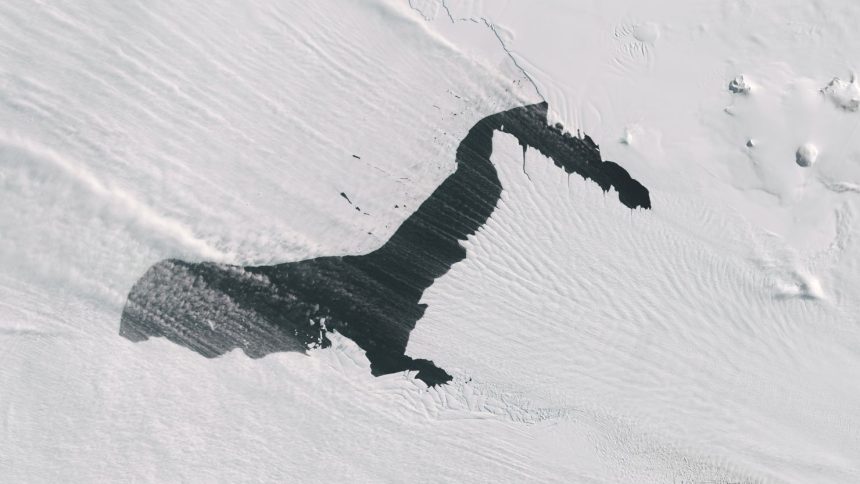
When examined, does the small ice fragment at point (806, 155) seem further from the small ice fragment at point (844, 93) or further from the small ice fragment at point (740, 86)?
the small ice fragment at point (740, 86)

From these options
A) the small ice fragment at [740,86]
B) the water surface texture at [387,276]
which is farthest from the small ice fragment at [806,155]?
the water surface texture at [387,276]

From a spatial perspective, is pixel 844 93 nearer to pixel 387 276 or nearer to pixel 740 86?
pixel 740 86

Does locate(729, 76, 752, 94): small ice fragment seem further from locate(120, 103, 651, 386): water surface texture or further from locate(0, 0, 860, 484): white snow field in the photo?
locate(120, 103, 651, 386): water surface texture

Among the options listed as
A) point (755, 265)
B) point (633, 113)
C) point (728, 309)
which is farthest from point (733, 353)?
point (633, 113)

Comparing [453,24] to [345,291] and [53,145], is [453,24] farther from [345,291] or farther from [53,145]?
[53,145]

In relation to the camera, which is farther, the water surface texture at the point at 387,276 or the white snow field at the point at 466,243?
the water surface texture at the point at 387,276

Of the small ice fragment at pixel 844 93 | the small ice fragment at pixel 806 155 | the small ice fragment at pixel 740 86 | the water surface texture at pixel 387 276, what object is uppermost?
the small ice fragment at pixel 844 93

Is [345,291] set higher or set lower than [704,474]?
lower

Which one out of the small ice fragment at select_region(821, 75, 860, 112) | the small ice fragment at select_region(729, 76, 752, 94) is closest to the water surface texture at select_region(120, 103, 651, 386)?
the small ice fragment at select_region(729, 76, 752, 94)
